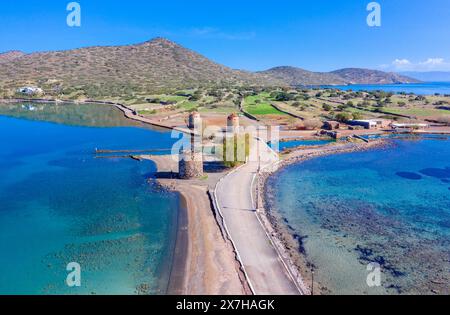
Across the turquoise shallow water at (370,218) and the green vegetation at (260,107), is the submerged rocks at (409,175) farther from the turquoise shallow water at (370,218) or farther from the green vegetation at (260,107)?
the green vegetation at (260,107)

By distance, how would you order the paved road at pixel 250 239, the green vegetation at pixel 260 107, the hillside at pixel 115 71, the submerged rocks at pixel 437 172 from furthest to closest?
the hillside at pixel 115 71
the green vegetation at pixel 260 107
the submerged rocks at pixel 437 172
the paved road at pixel 250 239

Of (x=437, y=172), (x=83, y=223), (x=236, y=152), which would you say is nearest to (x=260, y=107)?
(x=437, y=172)

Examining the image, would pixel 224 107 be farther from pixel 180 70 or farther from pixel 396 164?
pixel 180 70

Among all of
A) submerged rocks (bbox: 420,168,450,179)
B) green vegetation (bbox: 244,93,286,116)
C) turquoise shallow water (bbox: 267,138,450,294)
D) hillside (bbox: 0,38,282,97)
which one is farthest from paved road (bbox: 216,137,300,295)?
hillside (bbox: 0,38,282,97)

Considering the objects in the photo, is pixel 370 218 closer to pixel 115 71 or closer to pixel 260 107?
pixel 260 107

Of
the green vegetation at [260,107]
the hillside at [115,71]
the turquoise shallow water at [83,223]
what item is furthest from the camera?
the hillside at [115,71]

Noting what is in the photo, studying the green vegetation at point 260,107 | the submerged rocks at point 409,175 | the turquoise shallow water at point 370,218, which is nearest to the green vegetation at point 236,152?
the turquoise shallow water at point 370,218
